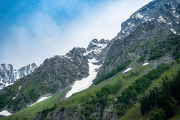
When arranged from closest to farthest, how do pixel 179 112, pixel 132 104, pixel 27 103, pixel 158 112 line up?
1. pixel 179 112
2. pixel 158 112
3. pixel 132 104
4. pixel 27 103

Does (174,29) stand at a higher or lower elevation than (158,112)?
higher

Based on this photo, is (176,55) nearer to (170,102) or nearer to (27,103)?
(170,102)

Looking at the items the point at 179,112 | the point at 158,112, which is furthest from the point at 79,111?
the point at 179,112

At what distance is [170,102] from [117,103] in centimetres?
4500

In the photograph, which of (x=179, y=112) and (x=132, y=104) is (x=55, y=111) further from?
(x=179, y=112)

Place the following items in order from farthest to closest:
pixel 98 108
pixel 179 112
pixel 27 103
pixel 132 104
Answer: pixel 27 103, pixel 98 108, pixel 132 104, pixel 179 112

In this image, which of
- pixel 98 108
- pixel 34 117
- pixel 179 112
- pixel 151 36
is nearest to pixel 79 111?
pixel 98 108

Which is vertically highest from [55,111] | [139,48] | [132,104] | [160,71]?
[139,48]

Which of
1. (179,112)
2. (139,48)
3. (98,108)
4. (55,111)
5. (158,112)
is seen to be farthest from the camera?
(139,48)

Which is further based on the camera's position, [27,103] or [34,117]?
[27,103]

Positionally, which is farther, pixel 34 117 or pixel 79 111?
pixel 34 117

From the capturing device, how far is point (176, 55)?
11206 cm

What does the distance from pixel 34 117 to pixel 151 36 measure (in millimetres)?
190515

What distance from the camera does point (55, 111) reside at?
4144 inches
